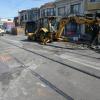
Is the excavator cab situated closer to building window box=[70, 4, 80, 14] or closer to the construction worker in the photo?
the construction worker

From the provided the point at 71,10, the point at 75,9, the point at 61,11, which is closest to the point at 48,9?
the point at 61,11

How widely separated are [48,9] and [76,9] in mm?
14239

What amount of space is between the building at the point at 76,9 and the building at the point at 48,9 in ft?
13.6

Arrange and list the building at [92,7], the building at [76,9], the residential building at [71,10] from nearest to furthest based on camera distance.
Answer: the building at [92,7], the building at [76,9], the residential building at [71,10]

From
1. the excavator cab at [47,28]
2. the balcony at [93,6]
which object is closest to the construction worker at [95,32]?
the excavator cab at [47,28]

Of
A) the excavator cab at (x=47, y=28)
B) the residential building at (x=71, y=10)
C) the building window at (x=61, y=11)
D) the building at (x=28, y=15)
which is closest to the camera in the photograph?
the excavator cab at (x=47, y=28)

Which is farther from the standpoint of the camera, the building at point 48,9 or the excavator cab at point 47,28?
the building at point 48,9

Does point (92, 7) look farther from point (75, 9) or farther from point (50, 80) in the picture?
→ point (50, 80)

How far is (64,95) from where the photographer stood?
24.3 feet

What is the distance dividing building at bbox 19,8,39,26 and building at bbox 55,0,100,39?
724 inches

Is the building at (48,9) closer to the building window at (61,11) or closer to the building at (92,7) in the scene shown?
the building window at (61,11)

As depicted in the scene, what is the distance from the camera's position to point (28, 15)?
6838 centimetres

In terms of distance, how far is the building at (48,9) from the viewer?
49.8m

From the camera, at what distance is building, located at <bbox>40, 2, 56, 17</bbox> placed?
163 feet
